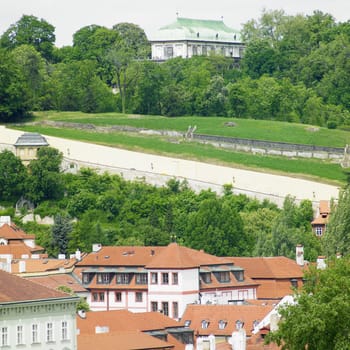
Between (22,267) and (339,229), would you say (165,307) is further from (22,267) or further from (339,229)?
(339,229)

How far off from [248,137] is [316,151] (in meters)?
5.60

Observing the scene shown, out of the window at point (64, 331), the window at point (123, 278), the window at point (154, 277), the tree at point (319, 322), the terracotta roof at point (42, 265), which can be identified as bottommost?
the terracotta roof at point (42, 265)

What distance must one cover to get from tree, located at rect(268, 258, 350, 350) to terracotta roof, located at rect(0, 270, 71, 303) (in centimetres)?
798

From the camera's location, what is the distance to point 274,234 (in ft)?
368

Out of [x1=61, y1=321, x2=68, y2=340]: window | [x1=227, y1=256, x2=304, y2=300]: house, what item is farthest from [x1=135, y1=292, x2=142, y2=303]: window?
[x1=61, y1=321, x2=68, y2=340]: window

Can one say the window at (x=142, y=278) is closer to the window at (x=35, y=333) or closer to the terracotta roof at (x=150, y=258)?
the terracotta roof at (x=150, y=258)

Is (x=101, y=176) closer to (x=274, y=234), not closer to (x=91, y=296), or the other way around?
(x=274, y=234)

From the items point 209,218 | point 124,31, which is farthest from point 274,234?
point 124,31

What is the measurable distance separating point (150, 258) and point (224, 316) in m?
16.4

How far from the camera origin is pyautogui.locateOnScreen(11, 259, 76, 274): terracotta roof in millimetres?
97938

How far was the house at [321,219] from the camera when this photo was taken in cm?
12144

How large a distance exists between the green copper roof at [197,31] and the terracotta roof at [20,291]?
127 meters

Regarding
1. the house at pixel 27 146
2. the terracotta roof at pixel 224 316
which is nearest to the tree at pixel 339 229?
the terracotta roof at pixel 224 316

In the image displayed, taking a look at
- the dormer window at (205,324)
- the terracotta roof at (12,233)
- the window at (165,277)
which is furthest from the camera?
the terracotta roof at (12,233)
